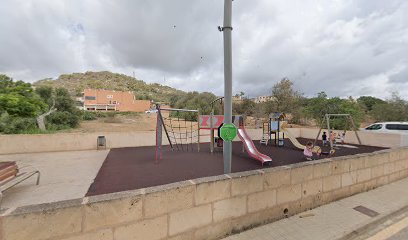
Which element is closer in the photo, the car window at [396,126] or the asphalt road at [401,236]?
the asphalt road at [401,236]

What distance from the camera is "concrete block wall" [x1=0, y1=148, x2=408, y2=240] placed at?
204 cm

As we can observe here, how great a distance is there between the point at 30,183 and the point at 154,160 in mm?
3709

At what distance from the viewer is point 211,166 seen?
695 centimetres

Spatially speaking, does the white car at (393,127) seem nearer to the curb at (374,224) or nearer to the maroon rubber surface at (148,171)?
the maroon rubber surface at (148,171)

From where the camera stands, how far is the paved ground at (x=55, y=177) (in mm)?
4758

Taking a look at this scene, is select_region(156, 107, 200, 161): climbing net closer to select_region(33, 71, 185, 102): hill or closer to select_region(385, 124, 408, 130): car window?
select_region(385, 124, 408, 130): car window

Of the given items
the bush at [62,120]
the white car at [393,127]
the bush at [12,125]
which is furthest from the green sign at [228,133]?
the bush at [62,120]

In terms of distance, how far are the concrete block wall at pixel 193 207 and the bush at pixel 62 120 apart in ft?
94.0

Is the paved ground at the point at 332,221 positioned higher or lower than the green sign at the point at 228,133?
lower

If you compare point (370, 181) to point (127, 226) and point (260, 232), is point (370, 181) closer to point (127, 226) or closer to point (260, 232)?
point (260, 232)

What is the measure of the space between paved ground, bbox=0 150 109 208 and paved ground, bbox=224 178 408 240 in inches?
167

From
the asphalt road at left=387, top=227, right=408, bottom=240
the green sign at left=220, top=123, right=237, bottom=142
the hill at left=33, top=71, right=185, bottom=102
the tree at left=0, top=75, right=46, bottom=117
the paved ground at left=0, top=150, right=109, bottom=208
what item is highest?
the hill at left=33, top=71, right=185, bottom=102

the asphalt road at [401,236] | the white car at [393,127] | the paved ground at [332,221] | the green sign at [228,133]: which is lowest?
the asphalt road at [401,236]

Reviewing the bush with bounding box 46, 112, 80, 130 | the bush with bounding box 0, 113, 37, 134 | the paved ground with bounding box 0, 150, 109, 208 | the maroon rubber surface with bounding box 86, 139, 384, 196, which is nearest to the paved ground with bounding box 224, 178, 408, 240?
the maroon rubber surface with bounding box 86, 139, 384, 196
